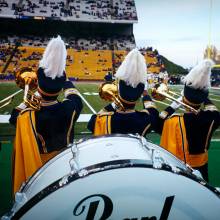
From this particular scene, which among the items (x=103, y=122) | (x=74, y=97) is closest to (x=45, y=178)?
(x=103, y=122)

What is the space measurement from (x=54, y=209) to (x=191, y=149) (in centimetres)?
161

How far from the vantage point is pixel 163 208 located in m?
1.42

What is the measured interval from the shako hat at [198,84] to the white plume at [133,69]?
408 millimetres

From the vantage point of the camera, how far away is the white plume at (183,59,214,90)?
251cm

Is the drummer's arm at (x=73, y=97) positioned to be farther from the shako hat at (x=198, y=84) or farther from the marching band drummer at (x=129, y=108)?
the shako hat at (x=198, y=84)

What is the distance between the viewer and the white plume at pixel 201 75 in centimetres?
251

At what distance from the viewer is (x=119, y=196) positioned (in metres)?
1.40

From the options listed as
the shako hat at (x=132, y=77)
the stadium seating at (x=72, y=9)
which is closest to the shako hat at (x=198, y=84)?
the shako hat at (x=132, y=77)

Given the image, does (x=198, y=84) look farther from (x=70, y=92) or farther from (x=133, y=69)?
(x=70, y=92)

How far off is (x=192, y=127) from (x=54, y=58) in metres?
1.24

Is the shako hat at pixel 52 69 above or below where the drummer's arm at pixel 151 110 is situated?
above

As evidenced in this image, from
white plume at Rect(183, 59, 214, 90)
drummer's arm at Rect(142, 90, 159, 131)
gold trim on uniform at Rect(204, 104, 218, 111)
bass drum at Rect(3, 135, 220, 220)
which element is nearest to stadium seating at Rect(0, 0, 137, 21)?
drummer's arm at Rect(142, 90, 159, 131)

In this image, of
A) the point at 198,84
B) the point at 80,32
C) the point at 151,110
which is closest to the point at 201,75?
the point at 198,84

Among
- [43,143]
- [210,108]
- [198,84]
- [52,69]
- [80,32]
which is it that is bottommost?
[43,143]
